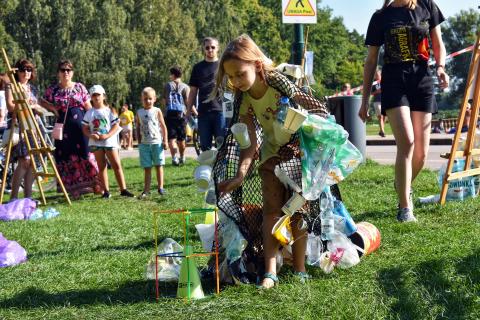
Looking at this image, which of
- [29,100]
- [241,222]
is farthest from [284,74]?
[29,100]

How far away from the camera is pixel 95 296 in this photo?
3.97 meters

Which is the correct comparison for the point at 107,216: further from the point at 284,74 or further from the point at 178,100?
the point at 178,100

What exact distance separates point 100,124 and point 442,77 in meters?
4.73

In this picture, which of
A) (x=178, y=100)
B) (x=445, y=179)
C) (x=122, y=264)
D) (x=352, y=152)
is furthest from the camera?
(x=178, y=100)

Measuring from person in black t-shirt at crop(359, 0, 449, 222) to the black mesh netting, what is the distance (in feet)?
4.79

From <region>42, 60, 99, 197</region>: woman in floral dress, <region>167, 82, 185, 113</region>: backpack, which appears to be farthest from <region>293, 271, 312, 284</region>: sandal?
<region>167, 82, 185, 113</region>: backpack

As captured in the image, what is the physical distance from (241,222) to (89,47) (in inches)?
1360

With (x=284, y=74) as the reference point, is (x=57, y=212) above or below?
below

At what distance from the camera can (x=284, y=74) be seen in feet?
13.7

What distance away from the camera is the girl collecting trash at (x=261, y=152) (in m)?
3.90

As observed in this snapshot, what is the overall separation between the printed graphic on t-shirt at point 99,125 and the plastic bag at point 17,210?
1753mm

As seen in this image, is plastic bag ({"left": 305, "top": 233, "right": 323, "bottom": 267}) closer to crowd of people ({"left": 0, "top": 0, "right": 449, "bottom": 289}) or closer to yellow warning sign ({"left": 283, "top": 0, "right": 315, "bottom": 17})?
crowd of people ({"left": 0, "top": 0, "right": 449, "bottom": 289})

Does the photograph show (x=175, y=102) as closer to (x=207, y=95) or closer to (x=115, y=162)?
(x=115, y=162)

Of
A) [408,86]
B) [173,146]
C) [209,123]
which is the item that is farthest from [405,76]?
[173,146]
